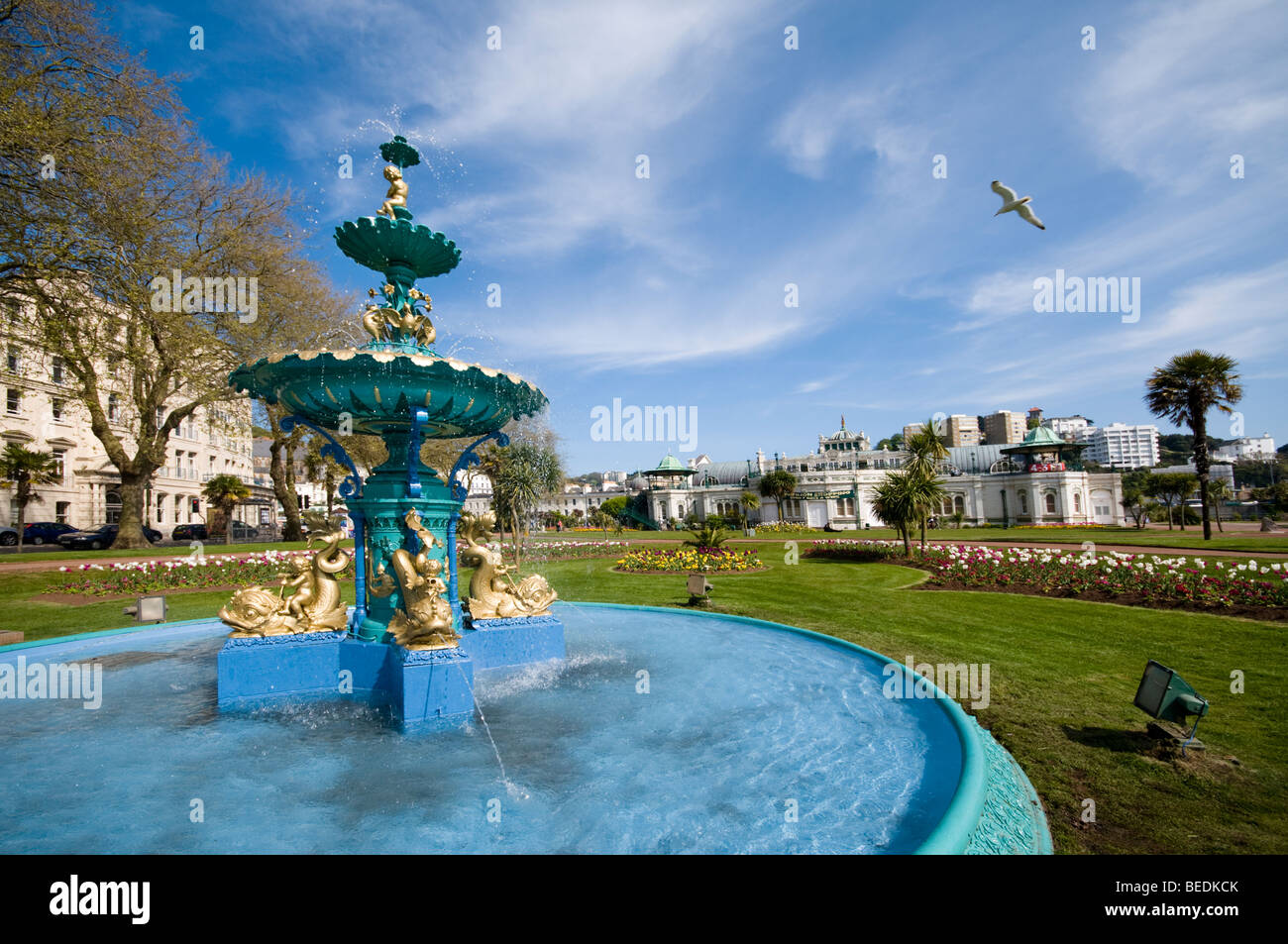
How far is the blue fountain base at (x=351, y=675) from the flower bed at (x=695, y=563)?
1415 centimetres

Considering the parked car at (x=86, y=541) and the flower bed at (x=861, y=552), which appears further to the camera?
the parked car at (x=86, y=541)

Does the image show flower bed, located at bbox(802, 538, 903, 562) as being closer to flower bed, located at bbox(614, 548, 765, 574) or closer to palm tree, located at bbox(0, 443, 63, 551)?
flower bed, located at bbox(614, 548, 765, 574)

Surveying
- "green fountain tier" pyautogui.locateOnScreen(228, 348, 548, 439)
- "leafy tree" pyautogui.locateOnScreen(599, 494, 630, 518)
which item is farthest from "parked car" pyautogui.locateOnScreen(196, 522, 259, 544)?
"green fountain tier" pyautogui.locateOnScreen(228, 348, 548, 439)

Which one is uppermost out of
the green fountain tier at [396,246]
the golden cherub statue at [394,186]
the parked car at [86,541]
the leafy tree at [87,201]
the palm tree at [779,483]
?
the leafy tree at [87,201]

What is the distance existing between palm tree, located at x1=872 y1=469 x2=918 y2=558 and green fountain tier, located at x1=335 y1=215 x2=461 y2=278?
21075 mm

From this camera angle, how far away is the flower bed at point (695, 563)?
20.8 m

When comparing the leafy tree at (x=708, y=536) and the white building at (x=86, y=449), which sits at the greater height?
the white building at (x=86, y=449)

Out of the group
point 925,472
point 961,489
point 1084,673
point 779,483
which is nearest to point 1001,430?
point 961,489

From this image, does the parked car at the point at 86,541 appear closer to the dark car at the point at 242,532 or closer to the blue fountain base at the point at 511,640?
the dark car at the point at 242,532

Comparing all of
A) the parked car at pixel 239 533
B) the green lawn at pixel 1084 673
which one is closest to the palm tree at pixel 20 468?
the parked car at pixel 239 533

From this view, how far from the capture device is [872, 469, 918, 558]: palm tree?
23766 millimetres

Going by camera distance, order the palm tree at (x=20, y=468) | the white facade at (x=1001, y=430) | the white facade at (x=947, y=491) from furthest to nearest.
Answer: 1. the white facade at (x=1001, y=430)
2. the white facade at (x=947, y=491)
3. the palm tree at (x=20, y=468)

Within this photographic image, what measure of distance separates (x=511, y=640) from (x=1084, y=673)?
25.1 ft

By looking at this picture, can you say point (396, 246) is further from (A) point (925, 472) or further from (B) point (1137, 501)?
(B) point (1137, 501)
